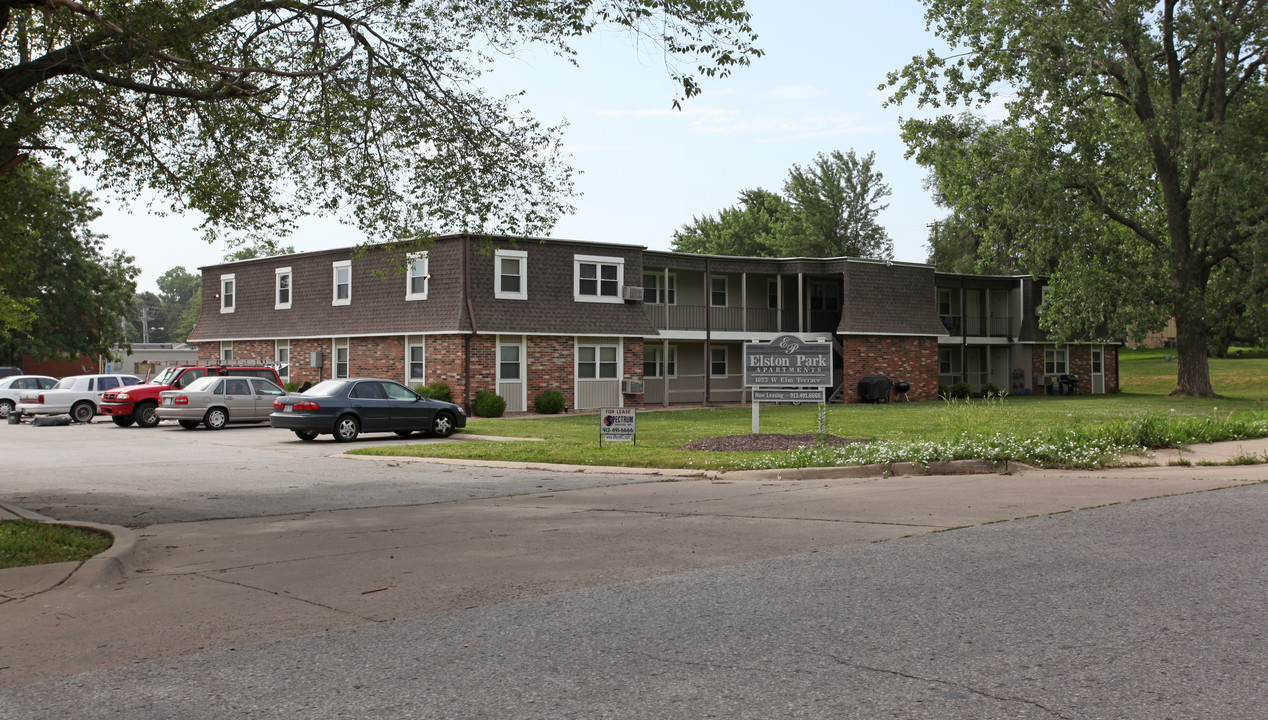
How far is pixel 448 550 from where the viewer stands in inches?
345

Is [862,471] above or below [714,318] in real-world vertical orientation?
below

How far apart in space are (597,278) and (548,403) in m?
5.05

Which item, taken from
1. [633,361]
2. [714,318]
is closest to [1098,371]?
[714,318]

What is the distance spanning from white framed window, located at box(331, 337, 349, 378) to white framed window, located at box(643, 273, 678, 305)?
11393 mm

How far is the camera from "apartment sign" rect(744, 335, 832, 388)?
19.6 meters

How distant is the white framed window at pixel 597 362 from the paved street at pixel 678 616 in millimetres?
23063

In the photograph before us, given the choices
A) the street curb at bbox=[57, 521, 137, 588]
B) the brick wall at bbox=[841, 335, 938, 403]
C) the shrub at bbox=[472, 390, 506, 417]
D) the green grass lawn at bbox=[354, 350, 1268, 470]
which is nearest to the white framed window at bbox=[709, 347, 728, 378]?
the brick wall at bbox=[841, 335, 938, 403]

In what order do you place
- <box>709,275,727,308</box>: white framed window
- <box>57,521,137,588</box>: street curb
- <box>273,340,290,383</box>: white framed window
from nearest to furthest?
<box>57,521,137,588</box>: street curb
<box>273,340,290,383</box>: white framed window
<box>709,275,727,308</box>: white framed window

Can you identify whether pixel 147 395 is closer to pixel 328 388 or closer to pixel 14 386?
pixel 328 388

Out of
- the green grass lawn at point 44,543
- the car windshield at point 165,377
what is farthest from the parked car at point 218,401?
the green grass lawn at point 44,543

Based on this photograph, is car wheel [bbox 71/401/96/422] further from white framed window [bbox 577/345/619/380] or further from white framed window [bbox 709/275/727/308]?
white framed window [bbox 709/275/727/308]

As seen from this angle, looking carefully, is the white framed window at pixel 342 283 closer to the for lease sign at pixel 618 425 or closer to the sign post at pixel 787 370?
the for lease sign at pixel 618 425

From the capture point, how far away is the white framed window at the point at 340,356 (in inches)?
1394

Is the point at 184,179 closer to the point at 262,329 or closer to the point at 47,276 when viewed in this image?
the point at 262,329
